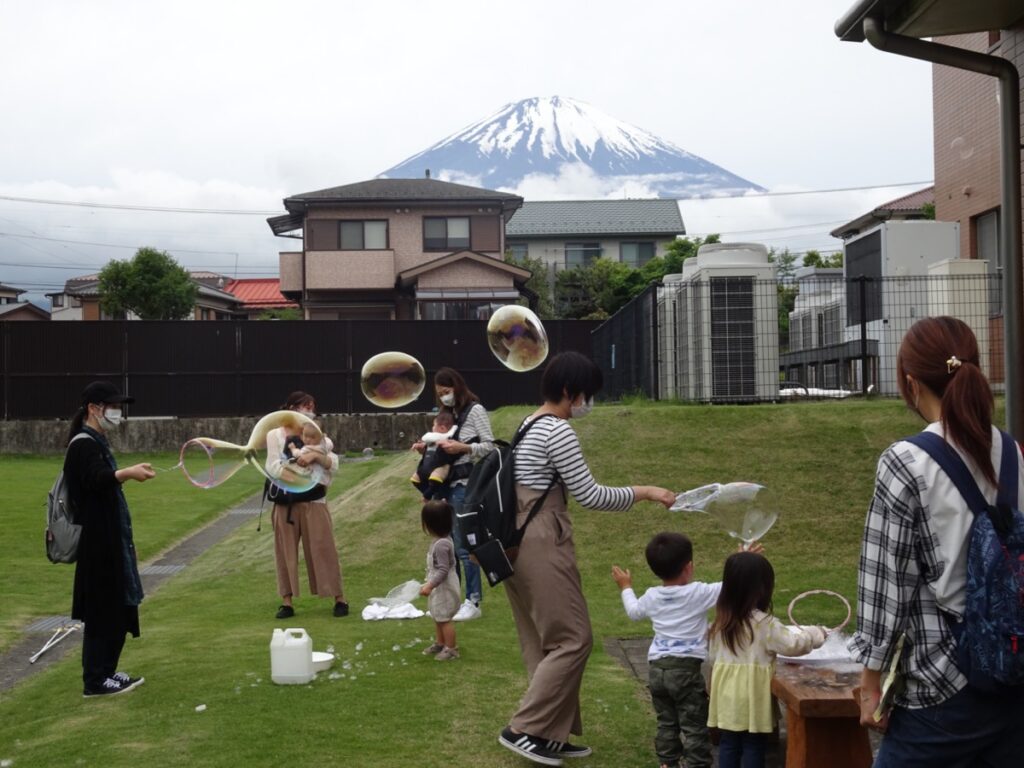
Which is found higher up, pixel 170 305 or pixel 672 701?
pixel 170 305

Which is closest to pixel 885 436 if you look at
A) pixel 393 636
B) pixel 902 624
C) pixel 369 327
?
pixel 393 636

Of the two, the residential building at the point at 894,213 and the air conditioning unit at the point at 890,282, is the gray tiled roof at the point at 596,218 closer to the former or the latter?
the residential building at the point at 894,213

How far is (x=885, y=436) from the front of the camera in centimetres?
1307

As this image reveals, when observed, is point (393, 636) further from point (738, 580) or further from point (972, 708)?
point (972, 708)

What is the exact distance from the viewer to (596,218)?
218ft

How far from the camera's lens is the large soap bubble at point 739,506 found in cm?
573

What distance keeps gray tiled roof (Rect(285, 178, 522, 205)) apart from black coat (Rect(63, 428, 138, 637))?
3523cm

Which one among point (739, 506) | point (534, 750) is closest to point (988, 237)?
point (739, 506)

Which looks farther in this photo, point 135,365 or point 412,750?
point 135,365

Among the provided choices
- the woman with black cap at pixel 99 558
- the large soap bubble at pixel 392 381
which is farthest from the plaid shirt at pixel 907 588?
the large soap bubble at pixel 392 381

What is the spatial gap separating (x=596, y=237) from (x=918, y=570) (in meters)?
62.1

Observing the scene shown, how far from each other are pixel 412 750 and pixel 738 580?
1.93 metres

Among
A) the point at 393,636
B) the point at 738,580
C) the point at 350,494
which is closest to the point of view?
the point at 738,580

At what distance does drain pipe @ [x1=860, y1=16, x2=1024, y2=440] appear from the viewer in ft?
21.6
